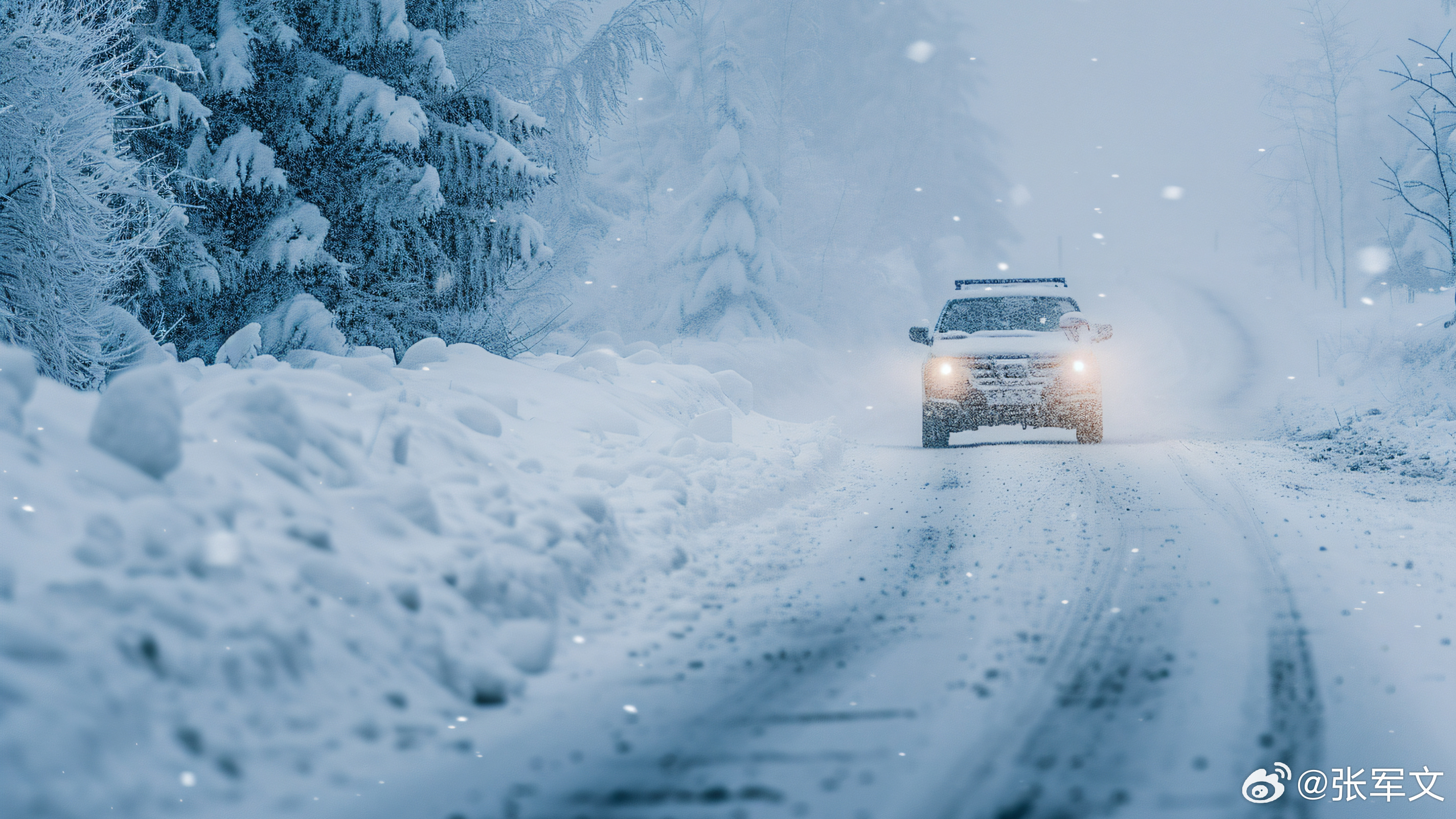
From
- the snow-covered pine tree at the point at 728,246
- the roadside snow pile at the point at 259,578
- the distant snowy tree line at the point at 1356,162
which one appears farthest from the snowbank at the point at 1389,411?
the snow-covered pine tree at the point at 728,246

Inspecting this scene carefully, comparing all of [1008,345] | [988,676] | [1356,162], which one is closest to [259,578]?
[988,676]

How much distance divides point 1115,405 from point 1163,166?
70.3 metres

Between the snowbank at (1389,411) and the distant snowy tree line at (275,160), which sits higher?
the distant snowy tree line at (275,160)

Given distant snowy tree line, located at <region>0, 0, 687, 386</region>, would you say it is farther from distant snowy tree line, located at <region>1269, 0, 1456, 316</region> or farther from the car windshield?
distant snowy tree line, located at <region>1269, 0, 1456, 316</region>

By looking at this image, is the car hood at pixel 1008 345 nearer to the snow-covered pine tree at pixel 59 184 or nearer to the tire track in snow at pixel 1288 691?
the tire track in snow at pixel 1288 691

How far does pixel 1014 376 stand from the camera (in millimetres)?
12102

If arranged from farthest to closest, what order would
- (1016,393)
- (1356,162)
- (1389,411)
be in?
(1356,162)
(1389,411)
(1016,393)

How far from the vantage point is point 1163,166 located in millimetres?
81938

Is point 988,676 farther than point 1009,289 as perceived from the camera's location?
No

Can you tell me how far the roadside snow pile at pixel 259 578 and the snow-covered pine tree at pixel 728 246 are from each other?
19041 millimetres

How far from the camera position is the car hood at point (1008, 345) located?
12102 mm

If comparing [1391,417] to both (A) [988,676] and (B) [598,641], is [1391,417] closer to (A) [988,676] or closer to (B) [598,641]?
(A) [988,676]

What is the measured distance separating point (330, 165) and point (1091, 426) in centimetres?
950

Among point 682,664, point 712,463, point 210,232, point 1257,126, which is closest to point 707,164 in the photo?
point 210,232
